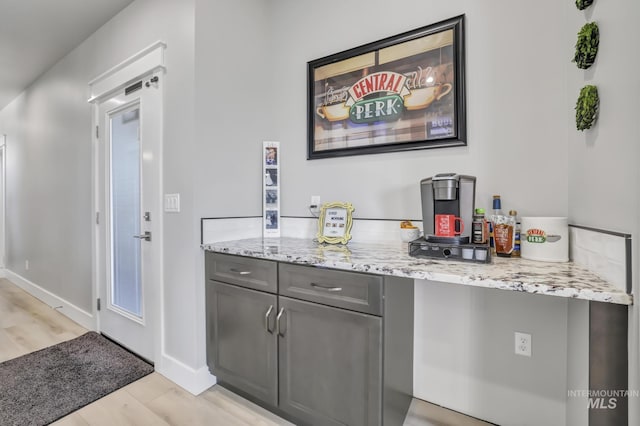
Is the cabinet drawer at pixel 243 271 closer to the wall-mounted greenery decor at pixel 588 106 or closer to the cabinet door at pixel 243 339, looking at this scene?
the cabinet door at pixel 243 339

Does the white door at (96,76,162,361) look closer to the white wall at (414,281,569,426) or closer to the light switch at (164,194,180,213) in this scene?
the light switch at (164,194,180,213)

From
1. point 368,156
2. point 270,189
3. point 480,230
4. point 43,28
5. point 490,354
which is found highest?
point 43,28

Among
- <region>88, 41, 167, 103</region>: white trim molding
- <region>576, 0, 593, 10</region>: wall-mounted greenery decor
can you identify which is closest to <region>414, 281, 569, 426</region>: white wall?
<region>576, 0, 593, 10</region>: wall-mounted greenery decor

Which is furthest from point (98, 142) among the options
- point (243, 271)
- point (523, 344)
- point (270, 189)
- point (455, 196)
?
point (523, 344)

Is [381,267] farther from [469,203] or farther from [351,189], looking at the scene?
[351,189]

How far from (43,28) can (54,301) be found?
2722mm

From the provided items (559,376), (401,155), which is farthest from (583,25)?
(559,376)

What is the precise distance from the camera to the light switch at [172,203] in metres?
1.91

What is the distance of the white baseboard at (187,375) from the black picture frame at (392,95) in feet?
5.19

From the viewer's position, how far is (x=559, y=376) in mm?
1378

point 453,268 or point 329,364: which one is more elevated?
point 453,268

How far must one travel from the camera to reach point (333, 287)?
1.35m

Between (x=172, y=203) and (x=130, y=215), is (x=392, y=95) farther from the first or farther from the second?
(x=130, y=215)

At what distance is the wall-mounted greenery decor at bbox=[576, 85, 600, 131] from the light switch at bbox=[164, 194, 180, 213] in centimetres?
204
